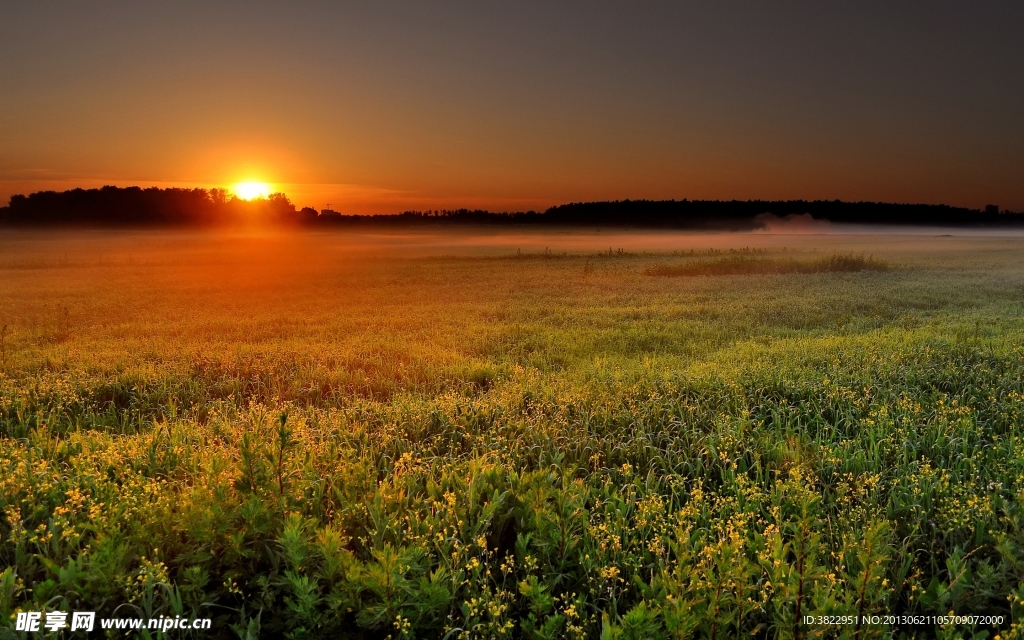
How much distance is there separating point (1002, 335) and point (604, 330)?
25.2ft

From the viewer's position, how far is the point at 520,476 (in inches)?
202

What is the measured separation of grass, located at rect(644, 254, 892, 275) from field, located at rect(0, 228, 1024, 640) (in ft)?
52.9

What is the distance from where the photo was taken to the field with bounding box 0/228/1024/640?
3.22 meters

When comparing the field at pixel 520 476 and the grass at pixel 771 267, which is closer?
the field at pixel 520 476

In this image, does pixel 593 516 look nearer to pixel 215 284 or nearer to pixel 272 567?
pixel 272 567

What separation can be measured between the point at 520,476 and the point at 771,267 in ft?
97.0

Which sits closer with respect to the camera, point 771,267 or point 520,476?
point 520,476

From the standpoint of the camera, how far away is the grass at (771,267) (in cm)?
2956

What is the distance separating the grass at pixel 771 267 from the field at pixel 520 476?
1611 centimetres

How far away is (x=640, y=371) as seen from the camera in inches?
342

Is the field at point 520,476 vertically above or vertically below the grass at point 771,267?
below

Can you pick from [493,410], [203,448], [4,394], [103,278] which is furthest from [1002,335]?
[103,278]

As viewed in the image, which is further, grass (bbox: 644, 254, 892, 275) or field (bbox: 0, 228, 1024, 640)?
grass (bbox: 644, 254, 892, 275)

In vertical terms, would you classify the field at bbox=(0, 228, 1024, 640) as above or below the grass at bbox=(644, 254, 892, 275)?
below
